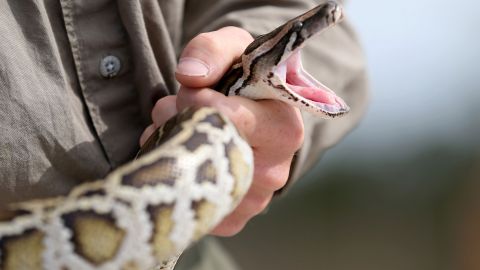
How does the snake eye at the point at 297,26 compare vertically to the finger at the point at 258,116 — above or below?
above

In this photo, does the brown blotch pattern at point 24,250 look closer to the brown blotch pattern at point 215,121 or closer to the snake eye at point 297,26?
the brown blotch pattern at point 215,121

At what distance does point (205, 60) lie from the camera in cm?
255

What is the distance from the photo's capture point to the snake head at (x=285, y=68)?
8.16ft

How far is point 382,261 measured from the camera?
41.9 feet

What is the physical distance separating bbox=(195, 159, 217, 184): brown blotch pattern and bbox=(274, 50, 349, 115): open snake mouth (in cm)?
48

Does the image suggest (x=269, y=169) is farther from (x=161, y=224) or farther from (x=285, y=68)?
(x=161, y=224)

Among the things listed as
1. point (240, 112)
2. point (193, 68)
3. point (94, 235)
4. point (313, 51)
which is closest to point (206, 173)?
point (94, 235)

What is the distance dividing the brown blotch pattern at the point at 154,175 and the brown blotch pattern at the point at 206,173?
0.05 metres

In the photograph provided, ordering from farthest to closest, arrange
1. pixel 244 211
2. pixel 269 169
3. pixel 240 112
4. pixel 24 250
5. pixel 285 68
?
pixel 244 211 → pixel 269 169 → pixel 285 68 → pixel 240 112 → pixel 24 250

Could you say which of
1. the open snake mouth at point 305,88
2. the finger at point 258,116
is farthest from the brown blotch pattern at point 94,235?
the open snake mouth at point 305,88

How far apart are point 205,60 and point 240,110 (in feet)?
0.63

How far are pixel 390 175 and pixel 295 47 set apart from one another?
15257 mm

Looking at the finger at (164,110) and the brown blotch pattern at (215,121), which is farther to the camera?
the finger at (164,110)

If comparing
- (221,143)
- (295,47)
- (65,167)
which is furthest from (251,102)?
(65,167)
